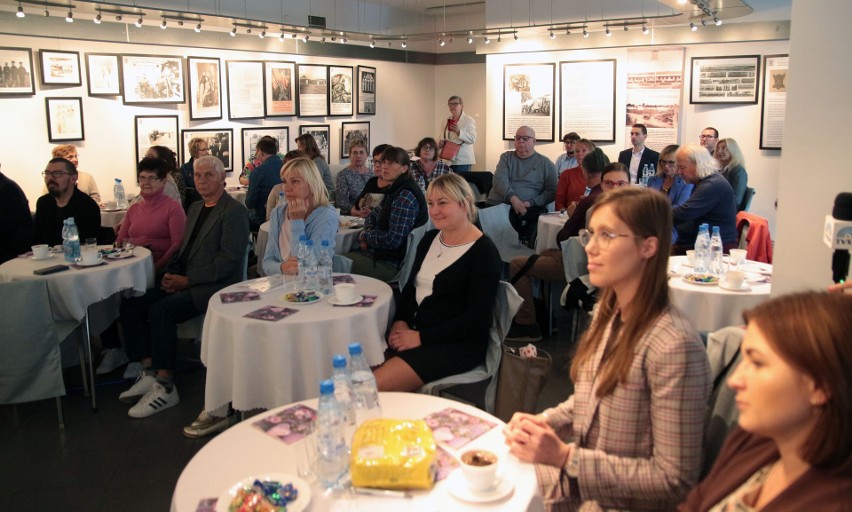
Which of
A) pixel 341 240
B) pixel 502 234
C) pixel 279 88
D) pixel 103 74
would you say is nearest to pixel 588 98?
pixel 279 88

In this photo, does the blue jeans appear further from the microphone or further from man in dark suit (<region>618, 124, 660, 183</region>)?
man in dark suit (<region>618, 124, 660, 183</region>)

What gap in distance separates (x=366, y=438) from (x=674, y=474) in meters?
0.80

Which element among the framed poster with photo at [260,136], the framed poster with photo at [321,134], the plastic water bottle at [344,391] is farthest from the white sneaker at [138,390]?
the framed poster with photo at [321,134]

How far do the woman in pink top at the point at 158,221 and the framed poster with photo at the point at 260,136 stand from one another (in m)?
4.21

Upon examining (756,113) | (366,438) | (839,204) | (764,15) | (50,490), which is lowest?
(50,490)

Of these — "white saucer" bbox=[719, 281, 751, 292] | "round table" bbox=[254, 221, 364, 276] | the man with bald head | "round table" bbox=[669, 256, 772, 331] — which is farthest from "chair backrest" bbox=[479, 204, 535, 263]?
"white saucer" bbox=[719, 281, 751, 292]

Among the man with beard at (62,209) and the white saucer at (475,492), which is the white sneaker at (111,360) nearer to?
the man with beard at (62,209)

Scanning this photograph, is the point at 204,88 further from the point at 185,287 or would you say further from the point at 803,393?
the point at 803,393

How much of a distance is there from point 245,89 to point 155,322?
5.70 m

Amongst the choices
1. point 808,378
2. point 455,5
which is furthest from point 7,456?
point 455,5

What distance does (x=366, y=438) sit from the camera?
1.81m

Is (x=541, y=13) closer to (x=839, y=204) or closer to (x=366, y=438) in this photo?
(x=839, y=204)

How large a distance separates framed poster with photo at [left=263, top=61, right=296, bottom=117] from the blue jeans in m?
5.47

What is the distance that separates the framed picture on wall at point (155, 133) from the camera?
807cm
